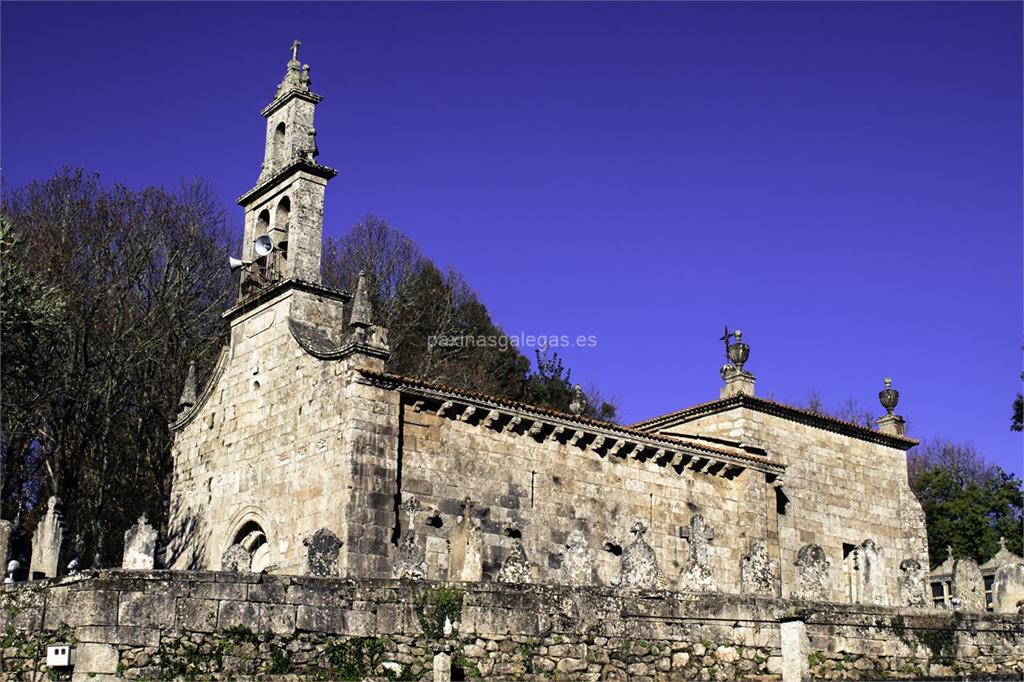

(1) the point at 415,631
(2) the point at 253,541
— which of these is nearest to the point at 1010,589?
(1) the point at 415,631

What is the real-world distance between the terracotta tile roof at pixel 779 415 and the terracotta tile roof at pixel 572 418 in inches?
48.5

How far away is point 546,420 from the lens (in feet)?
77.7

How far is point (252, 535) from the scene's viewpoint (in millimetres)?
23125

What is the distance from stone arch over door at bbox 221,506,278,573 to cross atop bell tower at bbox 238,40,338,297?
490 cm

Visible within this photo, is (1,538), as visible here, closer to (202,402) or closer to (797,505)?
(202,402)

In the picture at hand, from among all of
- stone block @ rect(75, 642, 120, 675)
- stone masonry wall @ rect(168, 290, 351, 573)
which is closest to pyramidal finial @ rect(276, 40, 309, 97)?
stone masonry wall @ rect(168, 290, 351, 573)

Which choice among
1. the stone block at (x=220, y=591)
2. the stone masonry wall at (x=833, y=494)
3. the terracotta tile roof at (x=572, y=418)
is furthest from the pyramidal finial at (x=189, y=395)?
the stone block at (x=220, y=591)

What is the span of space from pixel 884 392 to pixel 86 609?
87.2ft

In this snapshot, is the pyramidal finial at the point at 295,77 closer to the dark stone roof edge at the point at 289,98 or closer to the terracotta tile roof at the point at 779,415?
the dark stone roof edge at the point at 289,98

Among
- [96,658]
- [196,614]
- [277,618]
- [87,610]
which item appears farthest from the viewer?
[277,618]

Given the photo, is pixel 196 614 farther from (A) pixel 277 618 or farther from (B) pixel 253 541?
(B) pixel 253 541

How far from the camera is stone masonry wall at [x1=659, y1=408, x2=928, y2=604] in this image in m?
28.6

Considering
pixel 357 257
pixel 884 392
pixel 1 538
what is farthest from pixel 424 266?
pixel 1 538

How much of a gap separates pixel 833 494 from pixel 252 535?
1527 cm
